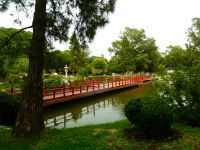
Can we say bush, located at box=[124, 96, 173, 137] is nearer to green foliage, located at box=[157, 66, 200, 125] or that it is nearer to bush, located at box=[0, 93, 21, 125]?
green foliage, located at box=[157, 66, 200, 125]

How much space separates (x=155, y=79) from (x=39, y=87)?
15.5 ft

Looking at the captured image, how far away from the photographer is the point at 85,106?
80.5 ft

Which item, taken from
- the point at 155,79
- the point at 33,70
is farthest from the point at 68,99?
the point at 33,70

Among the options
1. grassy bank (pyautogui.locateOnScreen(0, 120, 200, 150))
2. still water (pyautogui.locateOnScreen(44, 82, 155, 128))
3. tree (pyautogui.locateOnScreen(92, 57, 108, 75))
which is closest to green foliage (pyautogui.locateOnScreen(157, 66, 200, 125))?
grassy bank (pyautogui.locateOnScreen(0, 120, 200, 150))

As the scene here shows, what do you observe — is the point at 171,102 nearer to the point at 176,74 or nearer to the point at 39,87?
the point at 176,74

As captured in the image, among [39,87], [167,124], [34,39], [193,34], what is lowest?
[167,124]

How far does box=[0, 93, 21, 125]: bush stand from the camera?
13.2 meters

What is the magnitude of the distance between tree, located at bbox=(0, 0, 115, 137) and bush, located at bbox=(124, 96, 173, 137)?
3057mm

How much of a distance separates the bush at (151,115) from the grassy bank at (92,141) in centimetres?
41

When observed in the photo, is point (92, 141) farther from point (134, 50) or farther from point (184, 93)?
point (134, 50)

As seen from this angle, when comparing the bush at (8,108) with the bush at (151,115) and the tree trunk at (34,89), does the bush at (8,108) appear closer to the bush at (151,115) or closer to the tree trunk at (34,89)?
the tree trunk at (34,89)

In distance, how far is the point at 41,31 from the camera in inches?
386

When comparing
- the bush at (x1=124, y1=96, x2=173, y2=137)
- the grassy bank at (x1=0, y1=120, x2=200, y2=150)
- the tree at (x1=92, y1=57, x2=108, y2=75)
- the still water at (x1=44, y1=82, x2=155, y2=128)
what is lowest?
the still water at (x1=44, y1=82, x2=155, y2=128)

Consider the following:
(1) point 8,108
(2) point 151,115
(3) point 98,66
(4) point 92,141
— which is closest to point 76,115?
(1) point 8,108
